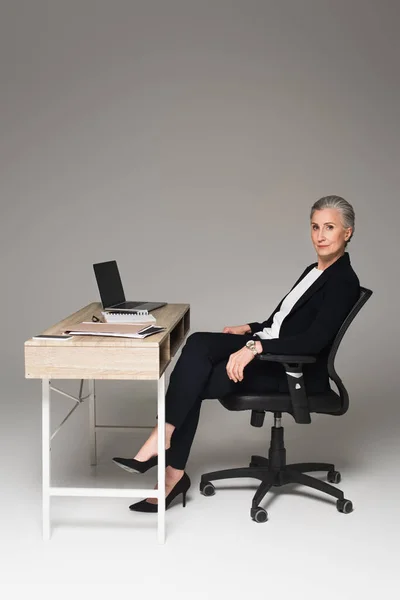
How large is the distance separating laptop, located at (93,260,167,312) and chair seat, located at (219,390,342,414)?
657 mm

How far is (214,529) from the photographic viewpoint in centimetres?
394

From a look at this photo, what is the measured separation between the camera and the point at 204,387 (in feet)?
13.6

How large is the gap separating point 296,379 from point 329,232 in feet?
2.23

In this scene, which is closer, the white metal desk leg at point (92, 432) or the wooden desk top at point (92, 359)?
the wooden desk top at point (92, 359)

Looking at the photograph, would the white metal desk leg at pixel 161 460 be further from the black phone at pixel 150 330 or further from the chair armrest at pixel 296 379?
the chair armrest at pixel 296 379

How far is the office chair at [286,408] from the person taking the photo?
4070 millimetres

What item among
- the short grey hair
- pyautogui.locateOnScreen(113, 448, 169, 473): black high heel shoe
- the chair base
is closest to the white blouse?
the short grey hair

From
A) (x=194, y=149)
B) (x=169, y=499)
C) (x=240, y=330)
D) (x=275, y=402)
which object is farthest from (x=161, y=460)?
(x=194, y=149)

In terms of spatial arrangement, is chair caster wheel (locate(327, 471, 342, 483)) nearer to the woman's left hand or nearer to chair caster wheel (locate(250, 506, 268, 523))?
chair caster wheel (locate(250, 506, 268, 523))

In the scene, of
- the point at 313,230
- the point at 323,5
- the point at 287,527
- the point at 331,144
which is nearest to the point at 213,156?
the point at 331,144

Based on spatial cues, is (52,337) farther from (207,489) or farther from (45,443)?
(207,489)

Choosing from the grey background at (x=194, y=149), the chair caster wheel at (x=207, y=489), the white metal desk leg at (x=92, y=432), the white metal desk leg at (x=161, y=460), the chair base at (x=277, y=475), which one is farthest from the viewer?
the grey background at (x=194, y=149)

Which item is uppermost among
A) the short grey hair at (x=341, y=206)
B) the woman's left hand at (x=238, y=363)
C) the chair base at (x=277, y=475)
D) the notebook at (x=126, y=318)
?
the short grey hair at (x=341, y=206)

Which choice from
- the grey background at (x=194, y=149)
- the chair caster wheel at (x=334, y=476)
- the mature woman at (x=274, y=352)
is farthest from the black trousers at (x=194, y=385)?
the grey background at (x=194, y=149)
